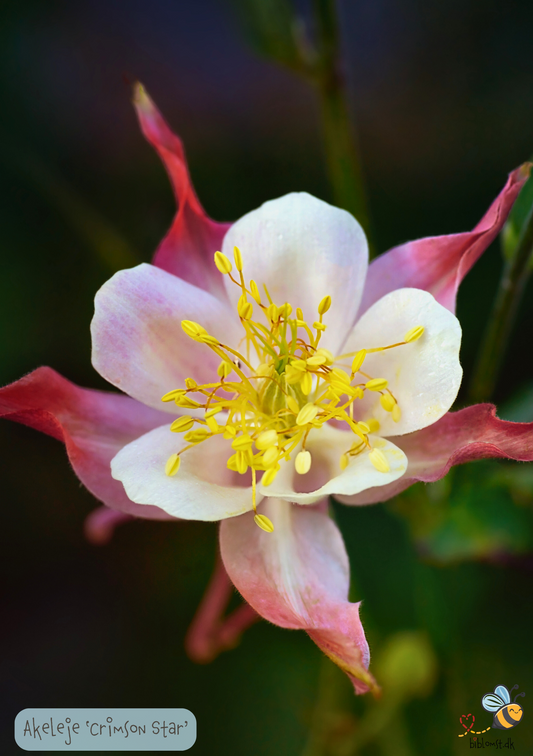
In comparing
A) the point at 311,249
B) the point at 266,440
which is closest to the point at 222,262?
the point at 311,249

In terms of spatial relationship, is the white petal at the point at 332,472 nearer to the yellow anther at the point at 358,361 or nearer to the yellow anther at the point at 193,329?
the yellow anther at the point at 358,361

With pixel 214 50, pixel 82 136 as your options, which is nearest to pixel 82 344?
pixel 82 136

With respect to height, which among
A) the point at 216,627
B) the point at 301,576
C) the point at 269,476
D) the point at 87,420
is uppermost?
the point at 87,420

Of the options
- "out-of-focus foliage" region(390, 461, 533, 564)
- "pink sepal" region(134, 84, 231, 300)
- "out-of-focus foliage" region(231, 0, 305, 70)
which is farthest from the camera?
"out-of-focus foliage" region(231, 0, 305, 70)

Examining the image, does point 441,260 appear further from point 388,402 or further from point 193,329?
point 193,329

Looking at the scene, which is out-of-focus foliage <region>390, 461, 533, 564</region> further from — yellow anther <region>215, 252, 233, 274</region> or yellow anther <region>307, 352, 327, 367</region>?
yellow anther <region>215, 252, 233, 274</region>

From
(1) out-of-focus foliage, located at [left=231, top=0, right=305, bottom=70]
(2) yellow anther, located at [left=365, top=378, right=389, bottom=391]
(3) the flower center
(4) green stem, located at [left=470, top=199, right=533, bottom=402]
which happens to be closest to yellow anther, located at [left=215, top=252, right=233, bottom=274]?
(3) the flower center

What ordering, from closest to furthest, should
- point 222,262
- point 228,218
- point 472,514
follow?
point 222,262 < point 472,514 < point 228,218
